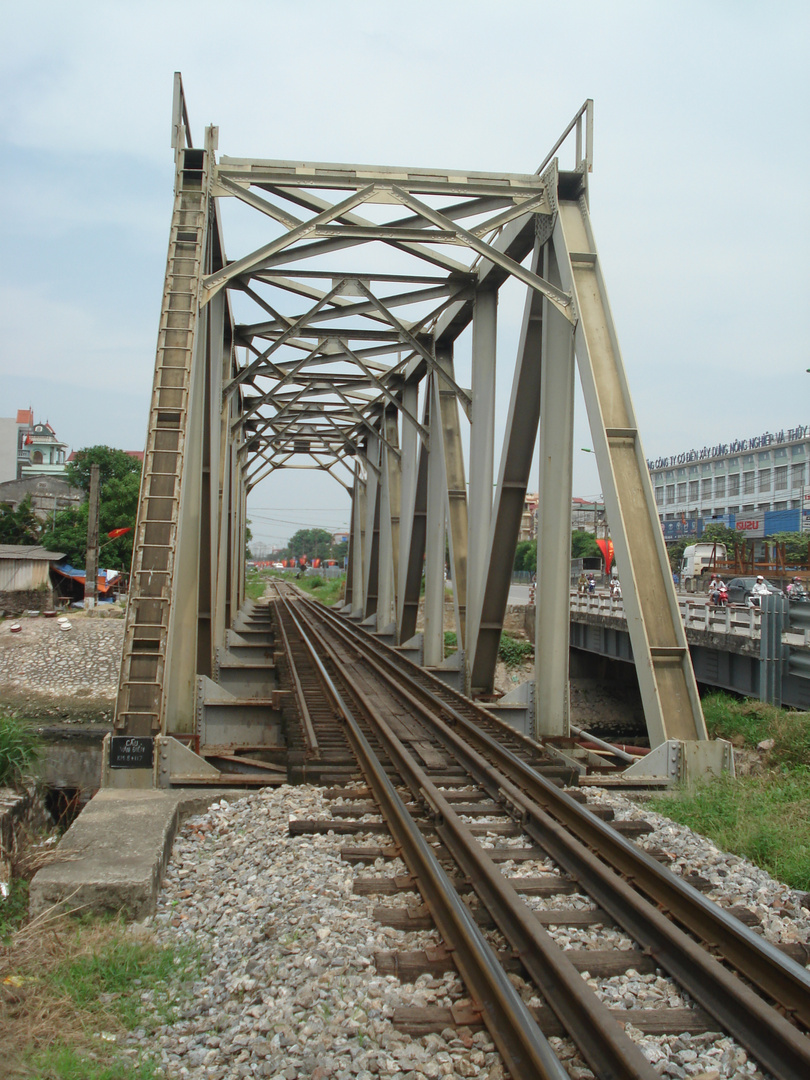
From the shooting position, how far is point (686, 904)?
14.6 feet

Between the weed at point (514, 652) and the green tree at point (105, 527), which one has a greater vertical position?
the green tree at point (105, 527)

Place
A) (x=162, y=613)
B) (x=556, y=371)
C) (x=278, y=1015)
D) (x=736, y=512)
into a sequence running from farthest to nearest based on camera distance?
1. (x=736, y=512)
2. (x=556, y=371)
3. (x=162, y=613)
4. (x=278, y=1015)

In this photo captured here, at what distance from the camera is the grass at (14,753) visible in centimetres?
837

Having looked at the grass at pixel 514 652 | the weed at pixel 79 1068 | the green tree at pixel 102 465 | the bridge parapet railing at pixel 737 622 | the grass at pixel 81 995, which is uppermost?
the green tree at pixel 102 465

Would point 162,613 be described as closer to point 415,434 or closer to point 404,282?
point 404,282

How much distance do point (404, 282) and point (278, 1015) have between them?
1186 centimetres

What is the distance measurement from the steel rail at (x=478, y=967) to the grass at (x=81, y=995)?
1303 millimetres

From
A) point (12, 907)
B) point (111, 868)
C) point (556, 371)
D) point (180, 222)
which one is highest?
point (180, 222)

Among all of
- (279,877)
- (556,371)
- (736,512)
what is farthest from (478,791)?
(736,512)

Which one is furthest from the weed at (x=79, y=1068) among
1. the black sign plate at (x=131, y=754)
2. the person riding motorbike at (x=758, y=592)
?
the person riding motorbike at (x=758, y=592)

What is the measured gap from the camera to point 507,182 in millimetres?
10664

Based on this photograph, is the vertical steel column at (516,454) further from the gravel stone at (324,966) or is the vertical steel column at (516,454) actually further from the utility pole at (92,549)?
the utility pole at (92,549)

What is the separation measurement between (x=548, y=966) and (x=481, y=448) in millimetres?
9396

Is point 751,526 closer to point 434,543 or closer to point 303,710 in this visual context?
point 434,543
